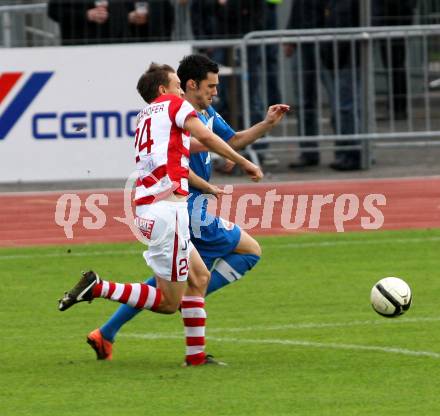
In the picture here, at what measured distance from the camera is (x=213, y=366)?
8344 millimetres

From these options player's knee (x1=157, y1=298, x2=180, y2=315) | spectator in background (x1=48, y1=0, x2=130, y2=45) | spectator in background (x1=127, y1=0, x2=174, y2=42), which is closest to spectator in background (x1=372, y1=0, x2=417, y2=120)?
spectator in background (x1=127, y1=0, x2=174, y2=42)

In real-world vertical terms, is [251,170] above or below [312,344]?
above

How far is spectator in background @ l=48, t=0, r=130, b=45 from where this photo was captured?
18297 millimetres

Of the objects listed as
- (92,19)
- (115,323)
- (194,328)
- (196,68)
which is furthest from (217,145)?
(92,19)

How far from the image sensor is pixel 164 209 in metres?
8.19

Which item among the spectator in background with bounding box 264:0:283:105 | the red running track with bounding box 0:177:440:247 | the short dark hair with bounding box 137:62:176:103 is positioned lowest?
the red running track with bounding box 0:177:440:247

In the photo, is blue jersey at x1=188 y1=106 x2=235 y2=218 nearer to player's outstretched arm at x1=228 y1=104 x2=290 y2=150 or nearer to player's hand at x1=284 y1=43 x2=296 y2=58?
player's outstretched arm at x1=228 y1=104 x2=290 y2=150

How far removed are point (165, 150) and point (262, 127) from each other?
0.92m

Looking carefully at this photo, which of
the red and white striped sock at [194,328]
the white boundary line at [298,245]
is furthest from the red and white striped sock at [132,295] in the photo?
the white boundary line at [298,245]

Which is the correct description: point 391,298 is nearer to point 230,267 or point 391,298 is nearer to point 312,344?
point 312,344

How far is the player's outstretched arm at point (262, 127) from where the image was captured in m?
8.84

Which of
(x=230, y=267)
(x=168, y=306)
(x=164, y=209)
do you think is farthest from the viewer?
(x=230, y=267)

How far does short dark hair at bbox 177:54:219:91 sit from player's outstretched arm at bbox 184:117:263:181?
58 centimetres

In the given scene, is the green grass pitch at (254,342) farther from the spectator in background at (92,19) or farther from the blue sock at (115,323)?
the spectator in background at (92,19)
